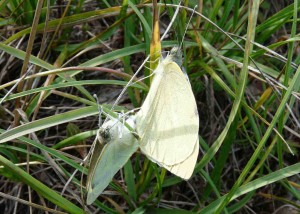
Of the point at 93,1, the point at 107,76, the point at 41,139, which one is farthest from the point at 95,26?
the point at 41,139

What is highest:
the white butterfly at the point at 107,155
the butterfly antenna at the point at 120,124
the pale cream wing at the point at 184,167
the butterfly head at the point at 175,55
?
the butterfly head at the point at 175,55

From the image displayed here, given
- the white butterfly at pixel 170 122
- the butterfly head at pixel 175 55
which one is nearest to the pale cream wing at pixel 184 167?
the white butterfly at pixel 170 122

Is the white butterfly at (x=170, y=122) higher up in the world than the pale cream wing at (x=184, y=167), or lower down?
higher up

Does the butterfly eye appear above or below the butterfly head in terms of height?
below

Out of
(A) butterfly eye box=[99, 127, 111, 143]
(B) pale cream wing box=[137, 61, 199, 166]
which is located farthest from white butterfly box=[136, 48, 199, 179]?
(A) butterfly eye box=[99, 127, 111, 143]

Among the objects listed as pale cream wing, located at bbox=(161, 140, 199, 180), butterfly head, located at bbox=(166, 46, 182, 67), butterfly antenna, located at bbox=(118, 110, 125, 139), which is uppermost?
butterfly head, located at bbox=(166, 46, 182, 67)

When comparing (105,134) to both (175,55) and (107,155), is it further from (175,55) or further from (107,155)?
(175,55)

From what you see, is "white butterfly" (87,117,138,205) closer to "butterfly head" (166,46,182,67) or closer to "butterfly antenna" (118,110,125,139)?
"butterfly antenna" (118,110,125,139)

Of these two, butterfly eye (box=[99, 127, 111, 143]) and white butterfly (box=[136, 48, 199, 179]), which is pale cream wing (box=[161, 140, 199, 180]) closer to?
white butterfly (box=[136, 48, 199, 179])

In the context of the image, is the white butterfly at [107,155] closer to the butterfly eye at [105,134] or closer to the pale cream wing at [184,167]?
the butterfly eye at [105,134]

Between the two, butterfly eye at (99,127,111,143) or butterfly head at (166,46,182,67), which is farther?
butterfly head at (166,46,182,67)
